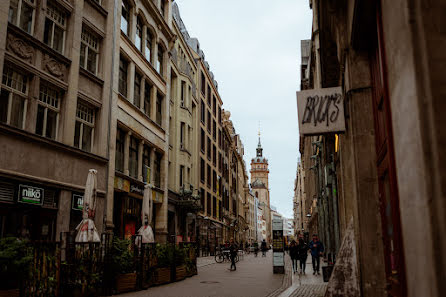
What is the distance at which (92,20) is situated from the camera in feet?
67.5

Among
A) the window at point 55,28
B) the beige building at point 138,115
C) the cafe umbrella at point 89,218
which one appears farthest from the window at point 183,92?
the cafe umbrella at point 89,218

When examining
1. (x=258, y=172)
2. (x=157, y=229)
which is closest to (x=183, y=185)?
(x=157, y=229)

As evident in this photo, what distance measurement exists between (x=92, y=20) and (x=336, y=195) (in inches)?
559

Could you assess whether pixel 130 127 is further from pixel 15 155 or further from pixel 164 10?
pixel 164 10

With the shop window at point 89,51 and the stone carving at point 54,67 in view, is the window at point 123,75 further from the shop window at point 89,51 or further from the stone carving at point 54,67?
the stone carving at point 54,67

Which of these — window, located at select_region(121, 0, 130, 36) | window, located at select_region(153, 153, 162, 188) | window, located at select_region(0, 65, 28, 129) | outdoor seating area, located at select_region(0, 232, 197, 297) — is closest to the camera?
outdoor seating area, located at select_region(0, 232, 197, 297)

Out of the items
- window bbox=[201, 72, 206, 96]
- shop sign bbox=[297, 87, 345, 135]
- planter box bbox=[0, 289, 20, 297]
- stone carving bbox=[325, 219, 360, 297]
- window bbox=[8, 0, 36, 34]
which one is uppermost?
window bbox=[201, 72, 206, 96]

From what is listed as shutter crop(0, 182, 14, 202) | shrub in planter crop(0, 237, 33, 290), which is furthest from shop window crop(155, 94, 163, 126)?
shrub in planter crop(0, 237, 33, 290)

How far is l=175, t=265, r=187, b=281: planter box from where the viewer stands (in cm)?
1677

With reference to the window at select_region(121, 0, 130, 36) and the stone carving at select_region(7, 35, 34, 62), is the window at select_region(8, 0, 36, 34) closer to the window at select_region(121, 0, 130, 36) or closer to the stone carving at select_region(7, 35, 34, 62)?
the stone carving at select_region(7, 35, 34, 62)

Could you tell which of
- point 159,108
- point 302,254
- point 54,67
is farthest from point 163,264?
point 159,108

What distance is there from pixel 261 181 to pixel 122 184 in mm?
158106

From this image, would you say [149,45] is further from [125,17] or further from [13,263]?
[13,263]

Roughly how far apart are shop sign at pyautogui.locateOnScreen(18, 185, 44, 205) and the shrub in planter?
6.22 meters
